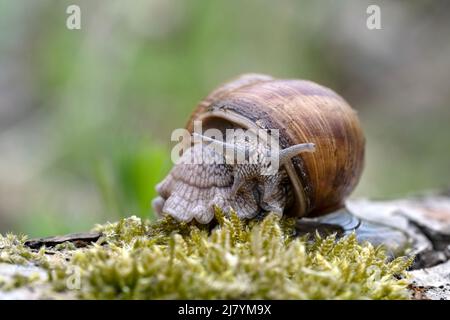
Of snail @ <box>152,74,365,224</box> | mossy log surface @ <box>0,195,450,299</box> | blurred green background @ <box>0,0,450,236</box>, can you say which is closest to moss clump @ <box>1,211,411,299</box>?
mossy log surface @ <box>0,195,450,299</box>

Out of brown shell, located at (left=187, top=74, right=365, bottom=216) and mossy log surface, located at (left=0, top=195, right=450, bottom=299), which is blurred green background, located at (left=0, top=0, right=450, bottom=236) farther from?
mossy log surface, located at (left=0, top=195, right=450, bottom=299)

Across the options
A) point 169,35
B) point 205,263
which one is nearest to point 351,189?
point 205,263

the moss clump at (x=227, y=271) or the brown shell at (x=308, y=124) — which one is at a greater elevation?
the brown shell at (x=308, y=124)

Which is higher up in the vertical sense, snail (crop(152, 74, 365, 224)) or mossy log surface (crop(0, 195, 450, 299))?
snail (crop(152, 74, 365, 224))

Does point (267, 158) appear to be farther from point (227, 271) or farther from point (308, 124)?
point (227, 271)

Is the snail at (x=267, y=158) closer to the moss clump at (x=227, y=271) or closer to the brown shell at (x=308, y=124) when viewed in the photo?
the brown shell at (x=308, y=124)

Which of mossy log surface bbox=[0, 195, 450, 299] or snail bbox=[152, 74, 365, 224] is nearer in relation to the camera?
mossy log surface bbox=[0, 195, 450, 299]

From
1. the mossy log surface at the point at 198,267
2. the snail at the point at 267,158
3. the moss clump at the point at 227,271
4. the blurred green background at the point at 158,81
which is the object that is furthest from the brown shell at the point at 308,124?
the blurred green background at the point at 158,81

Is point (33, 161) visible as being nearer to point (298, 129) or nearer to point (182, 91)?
point (182, 91)

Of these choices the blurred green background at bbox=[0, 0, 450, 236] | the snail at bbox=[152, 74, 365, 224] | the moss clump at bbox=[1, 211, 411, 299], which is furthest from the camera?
the blurred green background at bbox=[0, 0, 450, 236]
